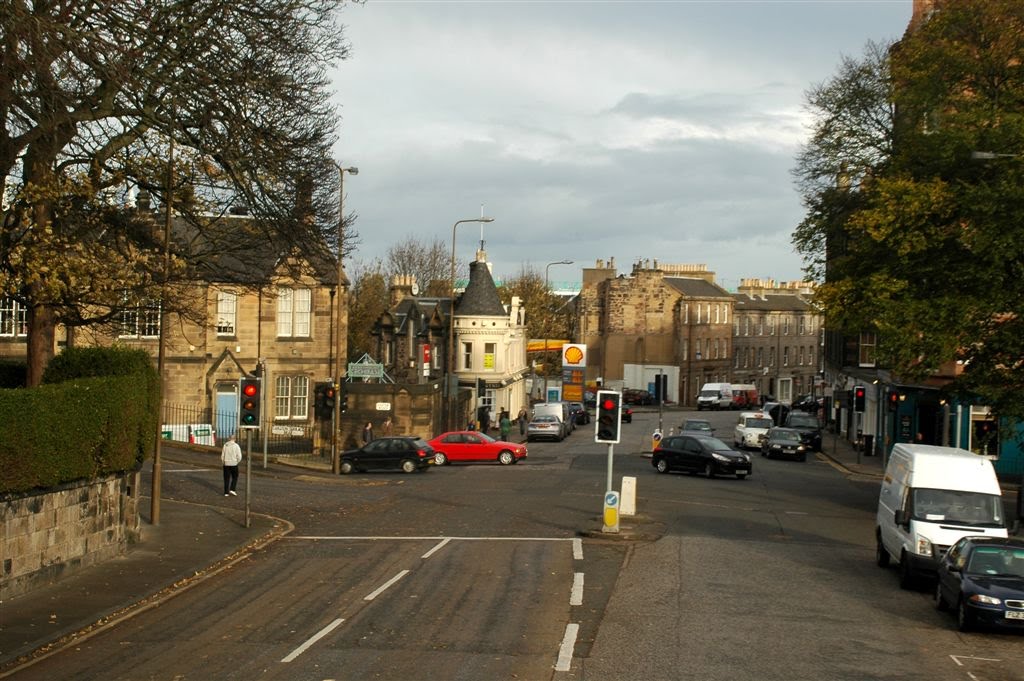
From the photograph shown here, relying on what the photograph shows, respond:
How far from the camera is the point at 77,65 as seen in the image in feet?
64.8

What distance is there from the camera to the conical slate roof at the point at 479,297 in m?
76.1

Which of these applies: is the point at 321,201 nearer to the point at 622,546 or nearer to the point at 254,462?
the point at 622,546

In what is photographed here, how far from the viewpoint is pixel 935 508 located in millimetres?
22031

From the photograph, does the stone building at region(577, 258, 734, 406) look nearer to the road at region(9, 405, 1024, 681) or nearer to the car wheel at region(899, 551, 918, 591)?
the road at region(9, 405, 1024, 681)

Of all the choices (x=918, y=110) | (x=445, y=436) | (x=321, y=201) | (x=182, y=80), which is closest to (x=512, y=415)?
(x=445, y=436)

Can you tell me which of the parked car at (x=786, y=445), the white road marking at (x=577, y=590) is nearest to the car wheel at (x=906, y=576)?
the white road marking at (x=577, y=590)

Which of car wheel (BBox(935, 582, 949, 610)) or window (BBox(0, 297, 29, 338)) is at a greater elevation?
window (BBox(0, 297, 29, 338))

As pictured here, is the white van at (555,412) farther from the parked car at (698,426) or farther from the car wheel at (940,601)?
the car wheel at (940,601)

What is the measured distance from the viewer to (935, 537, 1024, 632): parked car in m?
16.9

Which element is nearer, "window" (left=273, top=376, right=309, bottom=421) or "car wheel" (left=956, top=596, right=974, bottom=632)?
"car wheel" (left=956, top=596, right=974, bottom=632)

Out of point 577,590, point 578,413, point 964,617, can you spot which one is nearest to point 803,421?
point 578,413

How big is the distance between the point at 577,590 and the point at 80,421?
29.9 feet

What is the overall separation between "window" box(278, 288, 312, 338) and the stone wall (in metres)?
32.9

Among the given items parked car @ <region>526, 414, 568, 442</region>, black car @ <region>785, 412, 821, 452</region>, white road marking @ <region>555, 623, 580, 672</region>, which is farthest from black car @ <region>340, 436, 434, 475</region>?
white road marking @ <region>555, 623, 580, 672</region>
